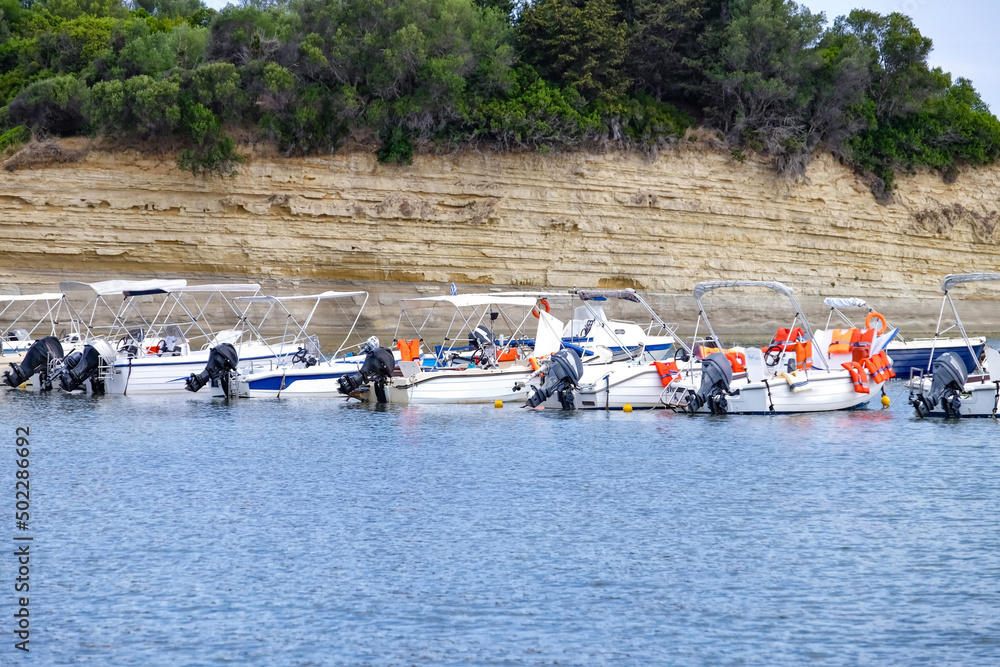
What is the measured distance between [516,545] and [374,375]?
46.4 ft

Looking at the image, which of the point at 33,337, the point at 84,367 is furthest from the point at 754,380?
the point at 33,337

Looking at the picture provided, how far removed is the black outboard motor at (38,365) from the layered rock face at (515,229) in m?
11.7

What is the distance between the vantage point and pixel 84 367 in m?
30.4

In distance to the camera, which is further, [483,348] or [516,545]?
[483,348]

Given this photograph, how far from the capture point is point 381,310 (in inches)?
1777

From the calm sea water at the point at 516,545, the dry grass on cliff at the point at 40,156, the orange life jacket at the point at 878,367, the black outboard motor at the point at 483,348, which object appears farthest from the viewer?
the dry grass on cliff at the point at 40,156

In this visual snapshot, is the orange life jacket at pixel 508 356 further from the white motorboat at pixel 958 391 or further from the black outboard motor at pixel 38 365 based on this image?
the black outboard motor at pixel 38 365

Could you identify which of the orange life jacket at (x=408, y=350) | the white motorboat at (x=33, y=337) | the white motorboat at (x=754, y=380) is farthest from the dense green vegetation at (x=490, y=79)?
the white motorboat at (x=754, y=380)

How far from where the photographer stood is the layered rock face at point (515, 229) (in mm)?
43906

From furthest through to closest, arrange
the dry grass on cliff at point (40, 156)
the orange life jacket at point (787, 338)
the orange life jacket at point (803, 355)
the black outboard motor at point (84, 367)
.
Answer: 1. the dry grass on cliff at point (40, 156)
2. the black outboard motor at point (84, 367)
3. the orange life jacket at point (787, 338)
4. the orange life jacket at point (803, 355)

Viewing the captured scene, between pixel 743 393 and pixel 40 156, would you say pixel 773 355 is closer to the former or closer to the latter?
pixel 743 393

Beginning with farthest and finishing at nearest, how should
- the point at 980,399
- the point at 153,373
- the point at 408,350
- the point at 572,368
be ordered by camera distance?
the point at 153,373, the point at 408,350, the point at 572,368, the point at 980,399

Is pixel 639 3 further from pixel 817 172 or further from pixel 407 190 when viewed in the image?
pixel 407 190

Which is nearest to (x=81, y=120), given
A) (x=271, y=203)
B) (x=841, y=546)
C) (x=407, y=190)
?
(x=271, y=203)
